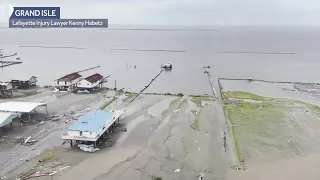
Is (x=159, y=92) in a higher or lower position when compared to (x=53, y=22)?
lower

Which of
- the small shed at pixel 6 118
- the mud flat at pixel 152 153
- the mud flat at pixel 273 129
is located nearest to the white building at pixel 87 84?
the mud flat at pixel 152 153

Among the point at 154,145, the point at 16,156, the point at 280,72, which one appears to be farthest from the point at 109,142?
the point at 280,72

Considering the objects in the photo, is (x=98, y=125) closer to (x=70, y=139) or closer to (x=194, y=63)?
(x=70, y=139)

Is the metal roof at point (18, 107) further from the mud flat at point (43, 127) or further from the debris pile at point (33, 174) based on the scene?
the debris pile at point (33, 174)

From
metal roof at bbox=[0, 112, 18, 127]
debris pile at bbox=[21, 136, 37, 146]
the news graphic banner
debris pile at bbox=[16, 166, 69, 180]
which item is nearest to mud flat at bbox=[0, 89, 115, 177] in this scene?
debris pile at bbox=[21, 136, 37, 146]

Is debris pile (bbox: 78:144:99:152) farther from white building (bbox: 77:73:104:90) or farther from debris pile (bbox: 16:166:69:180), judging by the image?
white building (bbox: 77:73:104:90)

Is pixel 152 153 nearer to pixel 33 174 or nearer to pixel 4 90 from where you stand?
pixel 33 174

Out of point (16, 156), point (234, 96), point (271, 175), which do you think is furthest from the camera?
point (234, 96)
